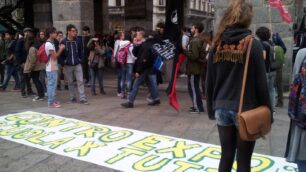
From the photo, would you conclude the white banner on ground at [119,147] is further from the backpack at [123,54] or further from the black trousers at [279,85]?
the black trousers at [279,85]

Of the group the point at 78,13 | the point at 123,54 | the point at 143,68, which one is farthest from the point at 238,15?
the point at 78,13

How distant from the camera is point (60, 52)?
8680 mm

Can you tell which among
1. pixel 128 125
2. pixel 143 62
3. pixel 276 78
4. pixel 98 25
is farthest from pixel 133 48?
pixel 98 25

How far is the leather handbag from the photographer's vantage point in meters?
3.16

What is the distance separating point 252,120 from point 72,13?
948cm

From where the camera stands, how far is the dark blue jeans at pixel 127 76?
9547 millimetres

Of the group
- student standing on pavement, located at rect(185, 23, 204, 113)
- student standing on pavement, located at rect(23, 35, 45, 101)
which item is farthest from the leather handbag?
student standing on pavement, located at rect(23, 35, 45, 101)

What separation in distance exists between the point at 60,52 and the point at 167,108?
2.54 m

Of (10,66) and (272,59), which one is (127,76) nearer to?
(272,59)

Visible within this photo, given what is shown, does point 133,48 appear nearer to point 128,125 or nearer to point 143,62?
point 143,62

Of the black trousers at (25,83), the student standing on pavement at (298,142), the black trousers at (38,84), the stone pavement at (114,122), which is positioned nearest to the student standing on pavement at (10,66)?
the stone pavement at (114,122)

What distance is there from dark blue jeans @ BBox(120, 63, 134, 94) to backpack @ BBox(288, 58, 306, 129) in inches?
247

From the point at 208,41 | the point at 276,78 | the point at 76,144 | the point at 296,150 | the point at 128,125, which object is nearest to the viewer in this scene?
the point at 296,150

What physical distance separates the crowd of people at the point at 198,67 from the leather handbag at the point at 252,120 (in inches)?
1.7
